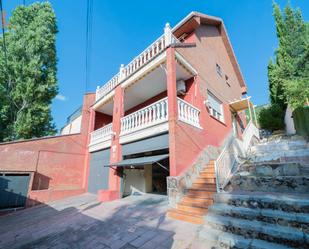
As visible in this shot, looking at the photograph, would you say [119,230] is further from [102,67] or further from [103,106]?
[102,67]

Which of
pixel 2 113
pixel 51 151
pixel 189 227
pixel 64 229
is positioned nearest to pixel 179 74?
pixel 189 227

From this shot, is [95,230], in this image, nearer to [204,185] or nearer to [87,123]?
[204,185]

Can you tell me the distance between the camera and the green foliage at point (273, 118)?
16641mm

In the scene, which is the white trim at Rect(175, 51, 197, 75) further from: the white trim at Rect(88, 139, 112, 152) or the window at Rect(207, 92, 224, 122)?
the white trim at Rect(88, 139, 112, 152)

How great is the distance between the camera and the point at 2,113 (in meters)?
11.9

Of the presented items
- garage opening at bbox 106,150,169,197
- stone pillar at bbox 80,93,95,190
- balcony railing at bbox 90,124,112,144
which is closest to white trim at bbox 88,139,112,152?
balcony railing at bbox 90,124,112,144

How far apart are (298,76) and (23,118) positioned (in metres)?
20.7

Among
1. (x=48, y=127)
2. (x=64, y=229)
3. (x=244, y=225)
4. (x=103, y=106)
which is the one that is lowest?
(x=64, y=229)


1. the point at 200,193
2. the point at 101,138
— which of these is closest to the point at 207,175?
the point at 200,193

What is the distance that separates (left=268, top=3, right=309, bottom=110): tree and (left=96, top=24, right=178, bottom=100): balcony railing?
326 inches

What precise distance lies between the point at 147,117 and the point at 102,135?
4.53 meters

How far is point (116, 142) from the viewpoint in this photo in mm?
9039

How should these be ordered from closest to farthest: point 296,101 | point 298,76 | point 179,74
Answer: point 179,74
point 296,101
point 298,76

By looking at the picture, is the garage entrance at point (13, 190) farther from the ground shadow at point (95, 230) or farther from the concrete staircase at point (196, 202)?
the concrete staircase at point (196, 202)
